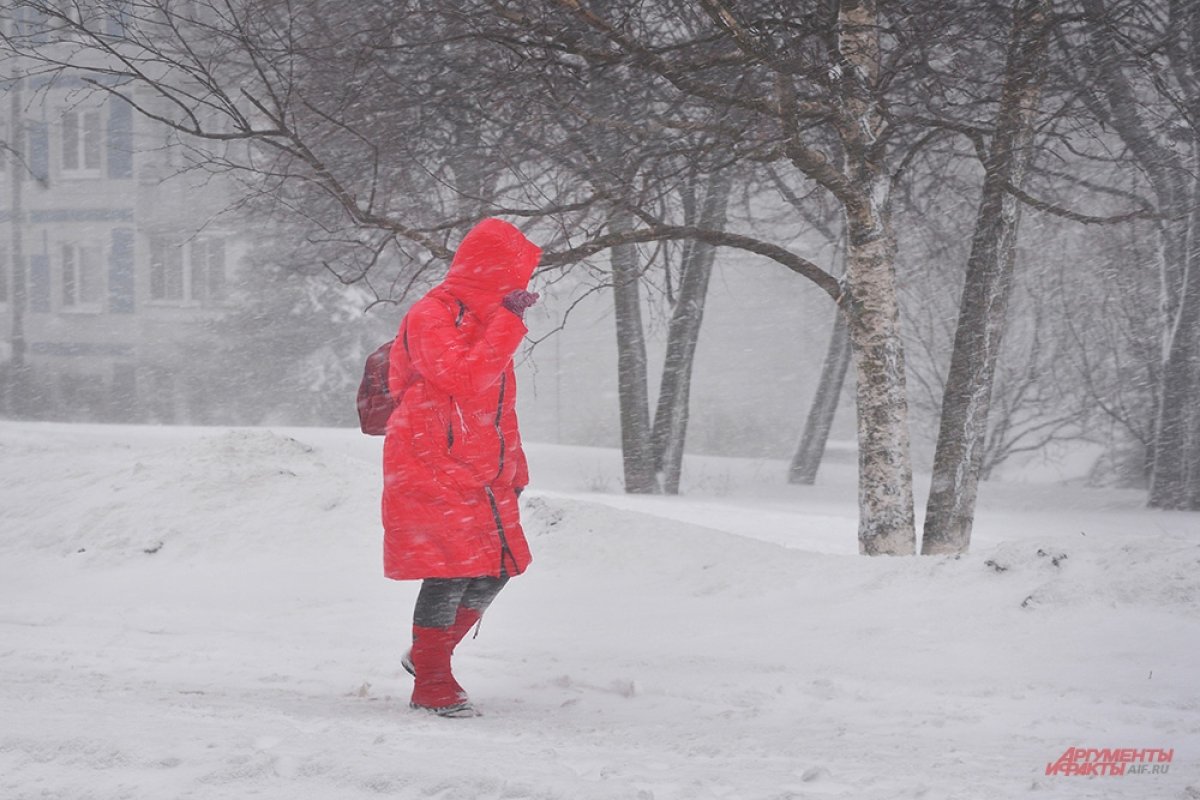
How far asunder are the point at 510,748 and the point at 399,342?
150cm

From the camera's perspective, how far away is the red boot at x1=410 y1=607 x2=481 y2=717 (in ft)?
13.5

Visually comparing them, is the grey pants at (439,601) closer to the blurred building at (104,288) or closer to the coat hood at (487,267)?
the coat hood at (487,267)

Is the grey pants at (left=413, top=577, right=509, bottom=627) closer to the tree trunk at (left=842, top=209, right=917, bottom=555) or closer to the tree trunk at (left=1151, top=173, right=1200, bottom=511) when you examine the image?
the tree trunk at (left=842, top=209, right=917, bottom=555)

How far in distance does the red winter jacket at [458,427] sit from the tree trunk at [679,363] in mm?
10253

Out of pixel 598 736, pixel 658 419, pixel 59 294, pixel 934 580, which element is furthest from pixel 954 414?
pixel 59 294

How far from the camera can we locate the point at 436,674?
415 cm

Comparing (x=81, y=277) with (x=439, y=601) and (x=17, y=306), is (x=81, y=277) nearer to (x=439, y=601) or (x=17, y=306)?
(x=17, y=306)

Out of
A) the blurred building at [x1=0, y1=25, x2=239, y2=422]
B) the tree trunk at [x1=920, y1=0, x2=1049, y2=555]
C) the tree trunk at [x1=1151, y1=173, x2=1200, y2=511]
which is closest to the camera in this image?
the tree trunk at [x1=920, y1=0, x2=1049, y2=555]

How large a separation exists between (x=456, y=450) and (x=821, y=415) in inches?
618

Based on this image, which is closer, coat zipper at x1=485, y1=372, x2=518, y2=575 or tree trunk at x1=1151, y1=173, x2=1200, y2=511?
coat zipper at x1=485, y1=372, x2=518, y2=575

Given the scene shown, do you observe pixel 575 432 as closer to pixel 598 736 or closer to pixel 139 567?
pixel 139 567

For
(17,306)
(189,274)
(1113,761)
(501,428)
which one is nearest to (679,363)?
(501,428)

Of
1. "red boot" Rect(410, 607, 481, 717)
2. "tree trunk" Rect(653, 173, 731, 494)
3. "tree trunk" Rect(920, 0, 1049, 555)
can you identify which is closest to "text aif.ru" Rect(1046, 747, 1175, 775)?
"red boot" Rect(410, 607, 481, 717)

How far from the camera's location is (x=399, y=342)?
411 centimetres
